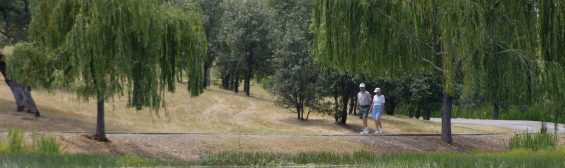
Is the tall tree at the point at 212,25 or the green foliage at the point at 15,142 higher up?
the tall tree at the point at 212,25

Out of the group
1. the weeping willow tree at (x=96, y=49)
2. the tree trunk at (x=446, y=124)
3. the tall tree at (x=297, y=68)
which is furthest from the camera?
the tall tree at (x=297, y=68)

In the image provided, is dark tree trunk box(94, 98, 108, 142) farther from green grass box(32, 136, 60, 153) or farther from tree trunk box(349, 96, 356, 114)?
tree trunk box(349, 96, 356, 114)

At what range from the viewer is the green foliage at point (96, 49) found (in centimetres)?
2097

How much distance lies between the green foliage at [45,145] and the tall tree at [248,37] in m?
34.3

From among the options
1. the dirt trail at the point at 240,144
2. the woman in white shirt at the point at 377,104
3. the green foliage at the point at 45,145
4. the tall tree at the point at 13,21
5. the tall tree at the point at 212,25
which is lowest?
the dirt trail at the point at 240,144

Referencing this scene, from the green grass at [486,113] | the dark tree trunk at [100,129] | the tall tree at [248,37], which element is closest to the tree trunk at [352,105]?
the tall tree at [248,37]

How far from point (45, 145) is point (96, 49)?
3171mm

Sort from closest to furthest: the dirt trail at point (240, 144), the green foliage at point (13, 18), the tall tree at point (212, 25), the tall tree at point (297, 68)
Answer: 1. the dirt trail at point (240, 144)
2. the green foliage at point (13, 18)
3. the tall tree at point (297, 68)
4. the tall tree at point (212, 25)

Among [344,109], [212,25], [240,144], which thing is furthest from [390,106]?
[240,144]

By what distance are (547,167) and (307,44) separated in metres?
22.1

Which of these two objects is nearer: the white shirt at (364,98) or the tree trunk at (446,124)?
the tree trunk at (446,124)

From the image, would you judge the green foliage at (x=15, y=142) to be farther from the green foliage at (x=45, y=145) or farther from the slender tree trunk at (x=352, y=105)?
the slender tree trunk at (x=352, y=105)

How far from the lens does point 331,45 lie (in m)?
26.2

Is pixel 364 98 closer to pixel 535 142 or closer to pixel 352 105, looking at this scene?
pixel 535 142
